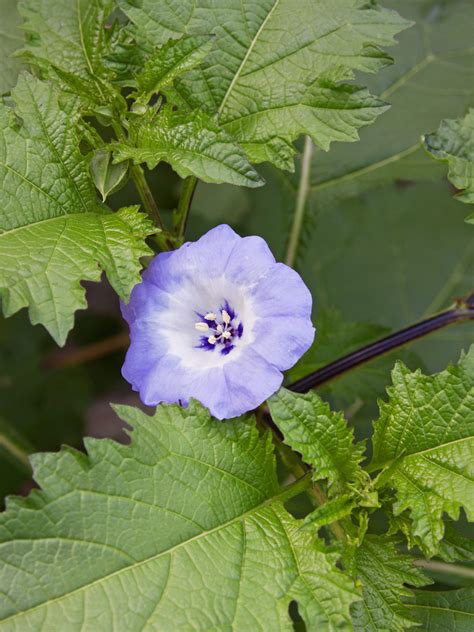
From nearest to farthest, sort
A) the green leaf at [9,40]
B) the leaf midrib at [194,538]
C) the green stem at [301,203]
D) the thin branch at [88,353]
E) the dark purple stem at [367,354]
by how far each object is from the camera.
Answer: the leaf midrib at [194,538] < the dark purple stem at [367,354] < the green leaf at [9,40] < the green stem at [301,203] < the thin branch at [88,353]

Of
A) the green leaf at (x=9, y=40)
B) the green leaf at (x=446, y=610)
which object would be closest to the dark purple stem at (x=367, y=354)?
the green leaf at (x=446, y=610)

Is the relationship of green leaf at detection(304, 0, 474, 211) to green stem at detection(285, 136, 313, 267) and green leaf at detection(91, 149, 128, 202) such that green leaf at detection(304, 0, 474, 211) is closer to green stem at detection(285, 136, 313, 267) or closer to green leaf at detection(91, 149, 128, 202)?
green stem at detection(285, 136, 313, 267)

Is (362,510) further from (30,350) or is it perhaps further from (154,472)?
(30,350)

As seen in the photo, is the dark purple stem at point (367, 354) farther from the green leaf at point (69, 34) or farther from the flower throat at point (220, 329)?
the green leaf at point (69, 34)

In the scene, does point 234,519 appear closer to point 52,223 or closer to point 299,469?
point 299,469

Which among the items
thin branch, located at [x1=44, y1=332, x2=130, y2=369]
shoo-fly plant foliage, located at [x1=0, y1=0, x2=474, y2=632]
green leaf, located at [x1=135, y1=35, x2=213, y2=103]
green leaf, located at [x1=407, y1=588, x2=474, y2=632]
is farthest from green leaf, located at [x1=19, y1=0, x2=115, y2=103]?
thin branch, located at [x1=44, y1=332, x2=130, y2=369]

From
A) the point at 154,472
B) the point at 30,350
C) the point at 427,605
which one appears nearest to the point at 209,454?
the point at 154,472
